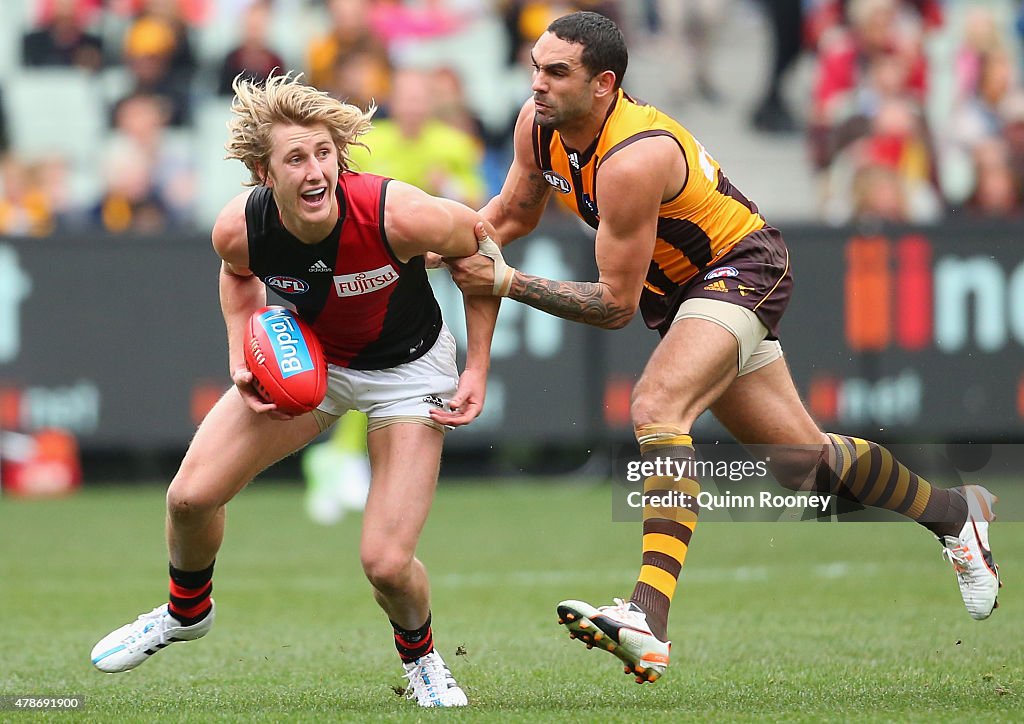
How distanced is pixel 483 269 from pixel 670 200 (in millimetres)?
764

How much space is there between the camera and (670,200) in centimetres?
604

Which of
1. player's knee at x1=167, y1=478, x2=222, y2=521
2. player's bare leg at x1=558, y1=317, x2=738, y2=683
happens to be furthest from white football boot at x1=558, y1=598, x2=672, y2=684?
player's knee at x1=167, y1=478, x2=222, y2=521

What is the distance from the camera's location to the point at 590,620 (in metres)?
5.22

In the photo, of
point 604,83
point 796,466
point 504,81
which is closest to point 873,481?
point 796,466

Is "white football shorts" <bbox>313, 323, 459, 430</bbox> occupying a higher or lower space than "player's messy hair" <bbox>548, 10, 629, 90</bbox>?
lower

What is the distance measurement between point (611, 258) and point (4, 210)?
9026 millimetres

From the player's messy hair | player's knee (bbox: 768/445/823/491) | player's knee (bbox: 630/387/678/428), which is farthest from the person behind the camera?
player's knee (bbox: 768/445/823/491)

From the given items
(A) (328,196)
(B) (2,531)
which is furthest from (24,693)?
(B) (2,531)

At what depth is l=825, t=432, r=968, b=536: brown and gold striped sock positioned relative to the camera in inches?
256

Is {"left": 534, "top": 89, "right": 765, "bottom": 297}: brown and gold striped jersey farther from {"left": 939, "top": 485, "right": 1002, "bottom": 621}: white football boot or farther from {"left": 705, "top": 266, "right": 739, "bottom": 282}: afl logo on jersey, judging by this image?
{"left": 939, "top": 485, "right": 1002, "bottom": 621}: white football boot

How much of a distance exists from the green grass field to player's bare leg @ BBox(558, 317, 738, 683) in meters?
0.25

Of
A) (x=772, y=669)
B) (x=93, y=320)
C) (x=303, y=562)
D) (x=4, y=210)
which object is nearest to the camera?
(x=772, y=669)

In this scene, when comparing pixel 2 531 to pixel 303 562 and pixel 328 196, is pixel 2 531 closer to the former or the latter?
pixel 303 562

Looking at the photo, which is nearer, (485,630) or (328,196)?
(328,196)
